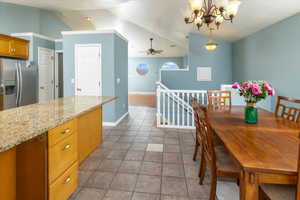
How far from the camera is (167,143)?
362cm

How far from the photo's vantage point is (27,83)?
16.1 feet

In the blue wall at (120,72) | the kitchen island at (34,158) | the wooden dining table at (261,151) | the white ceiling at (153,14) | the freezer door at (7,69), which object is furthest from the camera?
the blue wall at (120,72)

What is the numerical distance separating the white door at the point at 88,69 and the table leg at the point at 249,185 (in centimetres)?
420

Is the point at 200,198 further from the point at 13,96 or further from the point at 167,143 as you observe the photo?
the point at 13,96

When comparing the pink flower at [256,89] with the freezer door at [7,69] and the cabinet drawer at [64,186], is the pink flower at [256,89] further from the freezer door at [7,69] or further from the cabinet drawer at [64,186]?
the freezer door at [7,69]

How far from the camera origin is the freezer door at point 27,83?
4.73 metres

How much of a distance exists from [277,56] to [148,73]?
9.93m

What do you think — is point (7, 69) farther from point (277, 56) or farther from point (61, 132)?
point (277, 56)

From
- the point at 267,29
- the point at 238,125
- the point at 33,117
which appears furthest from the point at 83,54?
the point at 267,29

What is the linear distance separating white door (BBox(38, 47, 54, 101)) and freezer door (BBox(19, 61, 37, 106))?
29cm

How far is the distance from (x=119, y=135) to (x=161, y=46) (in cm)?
800

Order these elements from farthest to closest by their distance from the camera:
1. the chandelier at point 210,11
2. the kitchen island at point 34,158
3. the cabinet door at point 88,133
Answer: the cabinet door at point 88,133 < the chandelier at point 210,11 < the kitchen island at point 34,158

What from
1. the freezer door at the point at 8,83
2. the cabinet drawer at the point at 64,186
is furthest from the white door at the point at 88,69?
the cabinet drawer at the point at 64,186

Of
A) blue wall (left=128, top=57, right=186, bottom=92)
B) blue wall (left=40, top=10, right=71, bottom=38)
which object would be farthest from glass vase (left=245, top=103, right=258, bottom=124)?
blue wall (left=128, top=57, right=186, bottom=92)
